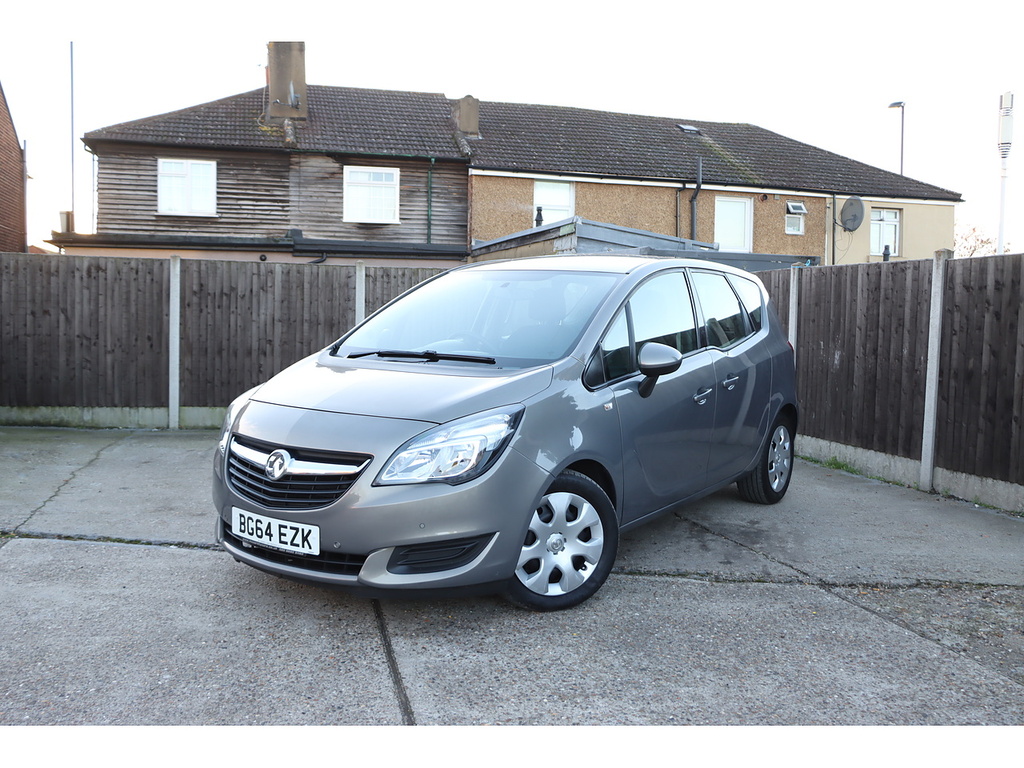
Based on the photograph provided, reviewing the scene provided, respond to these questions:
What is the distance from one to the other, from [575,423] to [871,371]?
188 inches

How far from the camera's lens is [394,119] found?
23.7m

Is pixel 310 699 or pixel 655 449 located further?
pixel 655 449

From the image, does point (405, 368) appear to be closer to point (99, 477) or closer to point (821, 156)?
point (99, 477)

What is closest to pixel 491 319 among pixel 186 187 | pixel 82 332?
pixel 82 332

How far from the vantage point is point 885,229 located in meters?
25.8

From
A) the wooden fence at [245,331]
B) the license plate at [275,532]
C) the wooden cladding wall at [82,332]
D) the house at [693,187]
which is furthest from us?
the house at [693,187]

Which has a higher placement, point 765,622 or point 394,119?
point 394,119

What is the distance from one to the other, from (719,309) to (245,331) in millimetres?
6555

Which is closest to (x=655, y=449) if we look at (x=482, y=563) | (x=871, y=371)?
(x=482, y=563)

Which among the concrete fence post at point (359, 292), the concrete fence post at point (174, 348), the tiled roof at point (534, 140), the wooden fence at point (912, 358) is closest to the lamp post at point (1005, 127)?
the wooden fence at point (912, 358)

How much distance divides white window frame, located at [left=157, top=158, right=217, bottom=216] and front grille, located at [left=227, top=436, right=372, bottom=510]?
1894 cm

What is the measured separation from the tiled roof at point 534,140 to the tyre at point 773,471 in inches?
647

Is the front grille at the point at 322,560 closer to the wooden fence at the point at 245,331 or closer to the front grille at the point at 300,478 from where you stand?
the front grille at the point at 300,478

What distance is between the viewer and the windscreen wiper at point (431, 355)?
4516 mm
